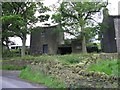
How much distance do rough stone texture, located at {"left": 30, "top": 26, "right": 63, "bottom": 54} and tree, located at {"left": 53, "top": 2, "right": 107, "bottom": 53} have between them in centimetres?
375

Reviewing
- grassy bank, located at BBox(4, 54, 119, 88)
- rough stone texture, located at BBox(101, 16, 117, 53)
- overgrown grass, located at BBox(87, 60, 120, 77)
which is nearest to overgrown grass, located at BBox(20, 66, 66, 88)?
grassy bank, located at BBox(4, 54, 119, 88)

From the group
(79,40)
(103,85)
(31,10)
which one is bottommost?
(103,85)

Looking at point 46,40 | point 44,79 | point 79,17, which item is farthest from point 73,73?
point 46,40

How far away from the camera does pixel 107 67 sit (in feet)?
39.5

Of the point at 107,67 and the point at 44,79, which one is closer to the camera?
the point at 107,67

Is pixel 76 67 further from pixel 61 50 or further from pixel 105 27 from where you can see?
pixel 61 50

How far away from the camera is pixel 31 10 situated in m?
31.9

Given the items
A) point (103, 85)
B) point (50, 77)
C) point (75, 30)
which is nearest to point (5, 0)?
point (75, 30)

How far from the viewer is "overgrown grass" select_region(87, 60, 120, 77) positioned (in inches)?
440

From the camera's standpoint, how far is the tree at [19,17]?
95.3 feet

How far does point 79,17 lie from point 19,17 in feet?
23.1

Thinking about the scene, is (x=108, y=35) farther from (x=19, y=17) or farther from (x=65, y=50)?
(x=19, y=17)

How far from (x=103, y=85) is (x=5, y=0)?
22309mm

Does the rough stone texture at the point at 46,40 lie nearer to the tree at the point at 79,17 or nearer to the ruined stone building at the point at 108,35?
the tree at the point at 79,17
